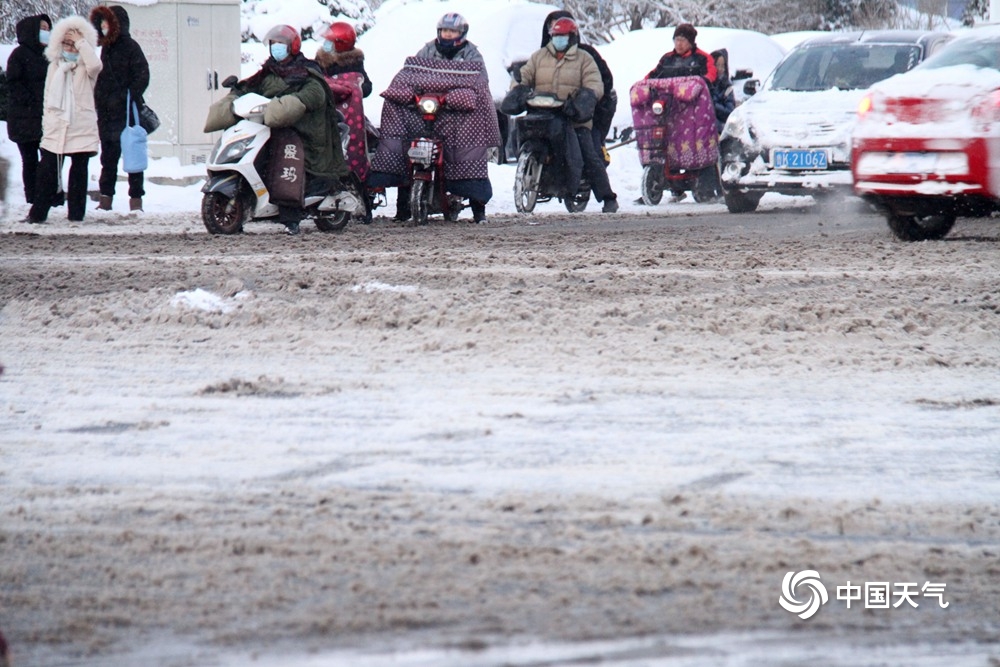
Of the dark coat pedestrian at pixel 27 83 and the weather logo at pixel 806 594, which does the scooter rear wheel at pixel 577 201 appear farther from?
the weather logo at pixel 806 594

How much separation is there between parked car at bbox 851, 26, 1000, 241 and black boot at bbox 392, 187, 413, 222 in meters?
4.02

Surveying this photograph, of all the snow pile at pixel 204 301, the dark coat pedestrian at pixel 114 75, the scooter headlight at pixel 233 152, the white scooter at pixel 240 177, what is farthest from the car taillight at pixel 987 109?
the dark coat pedestrian at pixel 114 75

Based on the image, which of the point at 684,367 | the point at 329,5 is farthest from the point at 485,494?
the point at 329,5

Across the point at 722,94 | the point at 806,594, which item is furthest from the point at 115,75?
the point at 806,594

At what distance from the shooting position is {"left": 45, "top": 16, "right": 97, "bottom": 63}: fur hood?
42.3 ft

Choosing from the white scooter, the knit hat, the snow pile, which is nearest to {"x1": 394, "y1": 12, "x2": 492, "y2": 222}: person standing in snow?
the white scooter

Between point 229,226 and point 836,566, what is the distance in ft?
27.7

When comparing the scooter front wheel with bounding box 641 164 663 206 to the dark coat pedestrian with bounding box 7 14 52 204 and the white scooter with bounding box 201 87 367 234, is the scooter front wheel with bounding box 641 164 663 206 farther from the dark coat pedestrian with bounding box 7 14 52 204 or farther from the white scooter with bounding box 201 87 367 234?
the dark coat pedestrian with bounding box 7 14 52 204

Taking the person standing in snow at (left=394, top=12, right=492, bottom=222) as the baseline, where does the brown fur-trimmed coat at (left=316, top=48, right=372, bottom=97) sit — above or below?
below

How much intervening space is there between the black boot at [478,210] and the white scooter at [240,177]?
1693 millimetres

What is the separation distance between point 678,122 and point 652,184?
0.85m

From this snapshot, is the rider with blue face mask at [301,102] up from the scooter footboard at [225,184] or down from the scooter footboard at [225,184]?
up

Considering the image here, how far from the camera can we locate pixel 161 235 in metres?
11.5

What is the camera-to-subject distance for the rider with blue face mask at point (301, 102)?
11.2 metres
